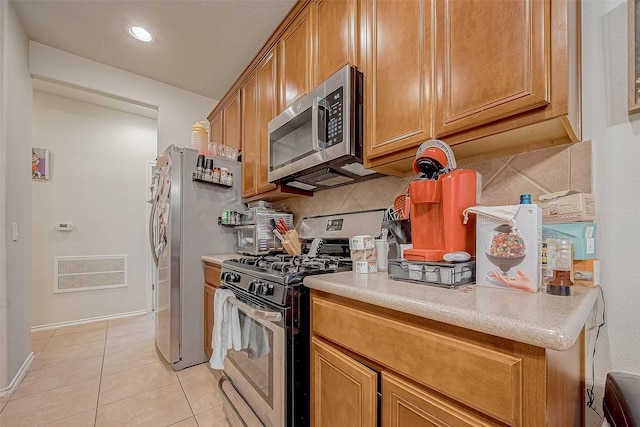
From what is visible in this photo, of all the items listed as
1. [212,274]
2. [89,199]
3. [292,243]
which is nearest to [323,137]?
[292,243]

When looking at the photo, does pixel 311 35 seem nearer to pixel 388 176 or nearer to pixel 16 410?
pixel 388 176

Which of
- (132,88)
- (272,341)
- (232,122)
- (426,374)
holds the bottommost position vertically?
(272,341)

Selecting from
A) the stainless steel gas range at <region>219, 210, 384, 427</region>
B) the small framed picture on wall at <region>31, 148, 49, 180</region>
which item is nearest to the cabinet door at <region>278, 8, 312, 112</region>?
the stainless steel gas range at <region>219, 210, 384, 427</region>

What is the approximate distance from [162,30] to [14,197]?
1.63 meters

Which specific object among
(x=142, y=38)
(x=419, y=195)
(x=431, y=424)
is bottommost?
(x=431, y=424)

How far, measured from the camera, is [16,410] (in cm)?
161

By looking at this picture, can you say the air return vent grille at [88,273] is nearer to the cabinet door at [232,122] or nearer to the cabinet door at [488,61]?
the cabinet door at [232,122]

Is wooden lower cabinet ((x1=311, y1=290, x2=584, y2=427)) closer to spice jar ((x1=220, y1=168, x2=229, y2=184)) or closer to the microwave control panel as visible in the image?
the microwave control panel

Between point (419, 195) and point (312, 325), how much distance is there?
629 mm

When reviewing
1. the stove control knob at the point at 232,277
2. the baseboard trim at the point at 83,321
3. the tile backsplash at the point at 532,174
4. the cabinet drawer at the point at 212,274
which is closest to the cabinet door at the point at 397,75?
the tile backsplash at the point at 532,174

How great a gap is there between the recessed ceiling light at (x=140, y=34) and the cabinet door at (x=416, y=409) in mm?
2887

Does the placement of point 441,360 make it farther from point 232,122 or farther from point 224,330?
point 232,122

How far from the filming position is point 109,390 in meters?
1.81

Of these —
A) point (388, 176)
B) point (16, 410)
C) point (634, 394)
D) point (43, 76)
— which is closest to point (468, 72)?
point (388, 176)
